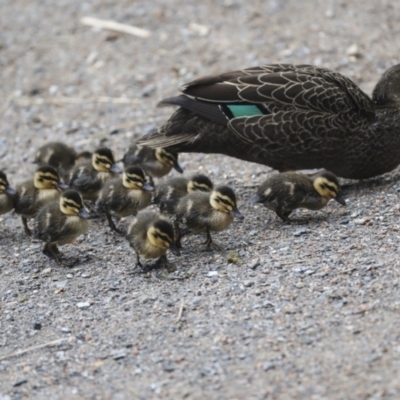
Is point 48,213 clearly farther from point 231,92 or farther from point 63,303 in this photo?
point 231,92

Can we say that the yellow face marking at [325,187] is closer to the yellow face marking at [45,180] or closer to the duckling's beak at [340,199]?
the duckling's beak at [340,199]

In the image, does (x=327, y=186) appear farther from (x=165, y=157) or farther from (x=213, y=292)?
(x=165, y=157)

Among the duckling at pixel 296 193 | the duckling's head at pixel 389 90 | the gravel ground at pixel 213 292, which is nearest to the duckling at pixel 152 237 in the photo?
the gravel ground at pixel 213 292

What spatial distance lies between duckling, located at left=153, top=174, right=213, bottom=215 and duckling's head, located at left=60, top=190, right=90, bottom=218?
0.59 metres

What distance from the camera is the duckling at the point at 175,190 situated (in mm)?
6305

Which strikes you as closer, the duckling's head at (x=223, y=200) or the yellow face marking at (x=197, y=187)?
the duckling's head at (x=223, y=200)

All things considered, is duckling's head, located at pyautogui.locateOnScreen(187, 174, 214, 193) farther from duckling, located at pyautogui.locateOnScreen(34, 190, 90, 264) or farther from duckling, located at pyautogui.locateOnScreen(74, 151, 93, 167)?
duckling, located at pyautogui.locateOnScreen(74, 151, 93, 167)

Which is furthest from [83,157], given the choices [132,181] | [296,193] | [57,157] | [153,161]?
[296,193]

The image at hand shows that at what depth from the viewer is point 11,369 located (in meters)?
4.74

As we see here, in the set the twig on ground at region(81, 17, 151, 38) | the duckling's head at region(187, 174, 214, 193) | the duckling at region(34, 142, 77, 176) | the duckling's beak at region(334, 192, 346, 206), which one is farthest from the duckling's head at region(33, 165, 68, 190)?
the twig on ground at region(81, 17, 151, 38)

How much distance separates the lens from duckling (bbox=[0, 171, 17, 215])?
653 cm

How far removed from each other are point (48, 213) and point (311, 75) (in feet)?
7.04

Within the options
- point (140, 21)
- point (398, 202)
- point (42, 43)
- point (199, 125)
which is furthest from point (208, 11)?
point (398, 202)

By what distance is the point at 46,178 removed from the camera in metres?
6.59
